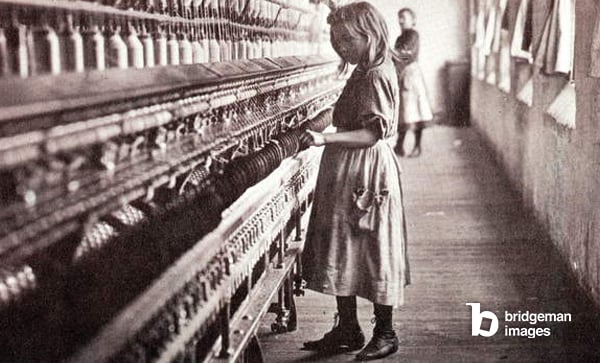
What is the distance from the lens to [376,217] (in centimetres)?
379

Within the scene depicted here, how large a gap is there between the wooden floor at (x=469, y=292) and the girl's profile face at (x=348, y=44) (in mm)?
1400

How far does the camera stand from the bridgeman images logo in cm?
419

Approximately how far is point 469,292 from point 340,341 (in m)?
1.27

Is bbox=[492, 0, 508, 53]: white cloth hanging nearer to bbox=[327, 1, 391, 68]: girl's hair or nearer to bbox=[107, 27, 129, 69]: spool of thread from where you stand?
bbox=[327, 1, 391, 68]: girl's hair

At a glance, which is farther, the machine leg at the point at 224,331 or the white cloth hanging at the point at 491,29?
the white cloth hanging at the point at 491,29

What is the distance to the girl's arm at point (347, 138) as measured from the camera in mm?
3639

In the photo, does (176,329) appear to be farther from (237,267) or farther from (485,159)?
(485,159)

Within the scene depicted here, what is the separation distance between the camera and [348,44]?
3725 millimetres

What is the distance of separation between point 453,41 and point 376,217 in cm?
1372

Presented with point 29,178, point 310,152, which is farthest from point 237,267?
point 310,152

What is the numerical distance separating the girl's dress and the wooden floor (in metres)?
0.39

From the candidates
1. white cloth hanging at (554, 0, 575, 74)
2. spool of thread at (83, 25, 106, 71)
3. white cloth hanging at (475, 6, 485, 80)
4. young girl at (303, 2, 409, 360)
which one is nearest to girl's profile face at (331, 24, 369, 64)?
young girl at (303, 2, 409, 360)

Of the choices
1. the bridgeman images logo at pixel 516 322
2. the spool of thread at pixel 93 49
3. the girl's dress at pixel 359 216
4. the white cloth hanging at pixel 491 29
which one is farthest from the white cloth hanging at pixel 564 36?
the white cloth hanging at pixel 491 29

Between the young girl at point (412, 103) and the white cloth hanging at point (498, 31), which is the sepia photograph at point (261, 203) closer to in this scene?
the white cloth hanging at point (498, 31)
